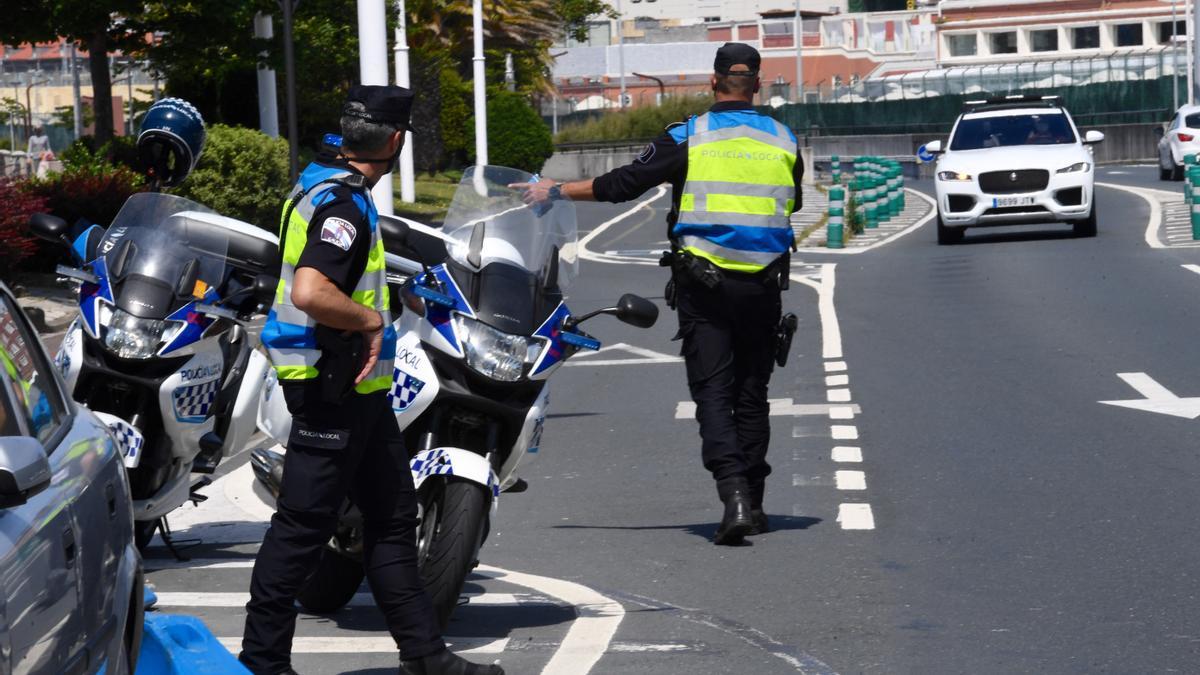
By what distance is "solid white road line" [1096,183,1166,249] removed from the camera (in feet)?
82.5

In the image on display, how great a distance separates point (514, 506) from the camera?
9.53m

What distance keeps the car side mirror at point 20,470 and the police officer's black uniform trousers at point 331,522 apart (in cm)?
172

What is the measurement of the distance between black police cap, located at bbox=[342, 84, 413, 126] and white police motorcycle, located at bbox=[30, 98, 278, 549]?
5.65ft

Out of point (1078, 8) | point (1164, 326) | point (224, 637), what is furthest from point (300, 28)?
point (1078, 8)

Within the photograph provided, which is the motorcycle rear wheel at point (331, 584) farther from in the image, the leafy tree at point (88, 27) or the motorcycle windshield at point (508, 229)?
the leafy tree at point (88, 27)

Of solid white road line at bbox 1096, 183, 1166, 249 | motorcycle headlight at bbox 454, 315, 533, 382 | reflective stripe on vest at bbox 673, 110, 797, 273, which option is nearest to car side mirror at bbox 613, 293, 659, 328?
motorcycle headlight at bbox 454, 315, 533, 382

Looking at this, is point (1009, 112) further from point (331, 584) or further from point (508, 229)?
point (331, 584)

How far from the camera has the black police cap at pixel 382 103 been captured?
19.3 feet

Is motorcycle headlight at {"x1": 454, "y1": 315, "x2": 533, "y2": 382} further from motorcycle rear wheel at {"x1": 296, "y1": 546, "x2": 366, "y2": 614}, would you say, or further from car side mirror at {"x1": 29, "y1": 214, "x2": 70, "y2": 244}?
car side mirror at {"x1": 29, "y1": 214, "x2": 70, "y2": 244}

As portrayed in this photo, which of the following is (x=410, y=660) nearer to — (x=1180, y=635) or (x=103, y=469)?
(x=103, y=469)

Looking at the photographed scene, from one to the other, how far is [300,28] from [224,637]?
22.0 metres

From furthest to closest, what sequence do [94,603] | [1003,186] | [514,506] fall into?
1. [1003,186]
2. [514,506]
3. [94,603]

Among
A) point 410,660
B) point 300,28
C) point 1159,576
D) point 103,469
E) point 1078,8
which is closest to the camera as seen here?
point 103,469

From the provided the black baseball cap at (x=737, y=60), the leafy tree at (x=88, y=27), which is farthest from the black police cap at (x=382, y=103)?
the leafy tree at (x=88, y=27)
